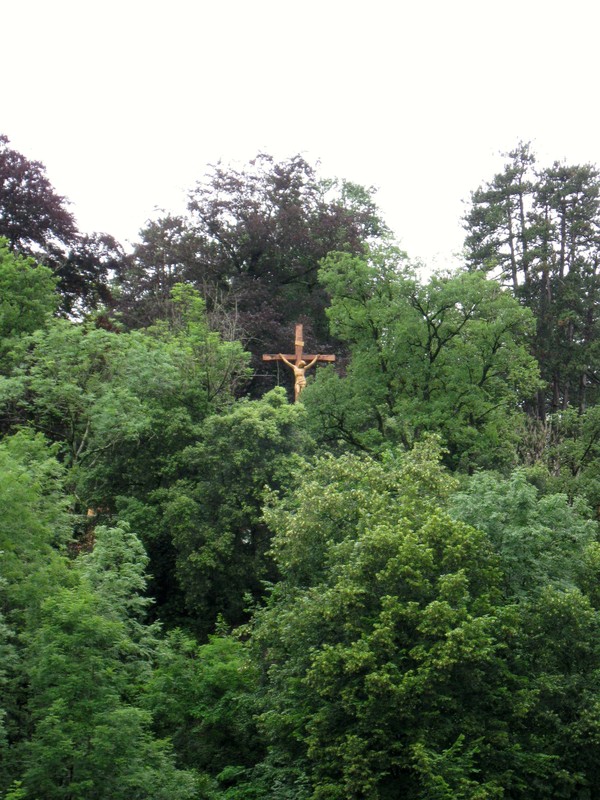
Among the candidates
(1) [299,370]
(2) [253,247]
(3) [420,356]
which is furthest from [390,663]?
(2) [253,247]

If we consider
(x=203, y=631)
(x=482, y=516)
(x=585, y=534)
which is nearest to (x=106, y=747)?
(x=482, y=516)

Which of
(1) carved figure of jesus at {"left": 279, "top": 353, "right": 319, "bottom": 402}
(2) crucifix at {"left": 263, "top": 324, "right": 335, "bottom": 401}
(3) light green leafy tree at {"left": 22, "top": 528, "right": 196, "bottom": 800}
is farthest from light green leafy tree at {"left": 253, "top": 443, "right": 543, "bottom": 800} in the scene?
(2) crucifix at {"left": 263, "top": 324, "right": 335, "bottom": 401}

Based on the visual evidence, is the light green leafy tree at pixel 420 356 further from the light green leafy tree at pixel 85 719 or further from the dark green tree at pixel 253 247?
Answer: the light green leafy tree at pixel 85 719

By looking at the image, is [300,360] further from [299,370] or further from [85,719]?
[85,719]

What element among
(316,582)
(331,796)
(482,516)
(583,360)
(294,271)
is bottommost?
(331,796)

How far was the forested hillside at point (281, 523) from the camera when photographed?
15688mm

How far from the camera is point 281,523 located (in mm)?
19688

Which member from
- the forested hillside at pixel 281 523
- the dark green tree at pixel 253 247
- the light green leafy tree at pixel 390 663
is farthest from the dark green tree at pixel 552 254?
the light green leafy tree at pixel 390 663

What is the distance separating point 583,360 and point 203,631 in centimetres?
2687


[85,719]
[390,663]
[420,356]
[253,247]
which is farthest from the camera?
[253,247]

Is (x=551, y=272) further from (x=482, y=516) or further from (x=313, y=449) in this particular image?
(x=482, y=516)

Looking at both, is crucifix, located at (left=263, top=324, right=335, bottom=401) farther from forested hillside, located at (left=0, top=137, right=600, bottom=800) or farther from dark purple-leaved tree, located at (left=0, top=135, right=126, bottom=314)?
dark purple-leaved tree, located at (left=0, top=135, right=126, bottom=314)

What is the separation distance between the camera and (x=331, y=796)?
15602 mm

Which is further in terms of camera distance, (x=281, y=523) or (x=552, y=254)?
(x=552, y=254)
